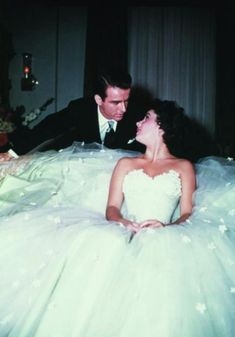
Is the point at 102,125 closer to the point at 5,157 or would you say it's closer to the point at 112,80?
the point at 112,80

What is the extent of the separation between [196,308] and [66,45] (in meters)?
5.40

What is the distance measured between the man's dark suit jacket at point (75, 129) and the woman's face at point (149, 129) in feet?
1.43

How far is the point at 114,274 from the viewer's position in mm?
1545

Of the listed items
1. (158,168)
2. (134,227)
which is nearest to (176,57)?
(158,168)

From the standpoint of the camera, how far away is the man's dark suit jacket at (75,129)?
9.45ft

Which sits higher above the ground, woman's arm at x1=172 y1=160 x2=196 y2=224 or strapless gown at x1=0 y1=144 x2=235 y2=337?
woman's arm at x1=172 y1=160 x2=196 y2=224

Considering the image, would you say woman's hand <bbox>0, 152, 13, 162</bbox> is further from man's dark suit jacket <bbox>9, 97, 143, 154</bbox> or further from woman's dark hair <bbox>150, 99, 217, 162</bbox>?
woman's dark hair <bbox>150, 99, 217, 162</bbox>

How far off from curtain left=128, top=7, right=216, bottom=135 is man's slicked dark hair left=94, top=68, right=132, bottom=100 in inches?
146

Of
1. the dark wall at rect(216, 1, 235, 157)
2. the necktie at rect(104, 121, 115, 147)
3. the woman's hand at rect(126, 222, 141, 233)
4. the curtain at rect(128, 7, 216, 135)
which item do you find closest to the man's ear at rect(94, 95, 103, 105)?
the necktie at rect(104, 121, 115, 147)

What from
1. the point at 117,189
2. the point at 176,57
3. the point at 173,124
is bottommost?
the point at 117,189

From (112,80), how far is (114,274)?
5.22ft

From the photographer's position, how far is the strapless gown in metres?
1.43

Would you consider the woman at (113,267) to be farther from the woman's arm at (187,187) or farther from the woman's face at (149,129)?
the woman's face at (149,129)

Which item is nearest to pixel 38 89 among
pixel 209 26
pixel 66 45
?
pixel 66 45
